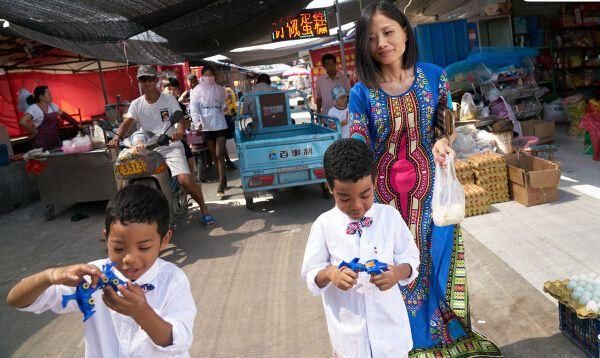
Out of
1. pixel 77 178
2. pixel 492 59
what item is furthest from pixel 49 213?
pixel 492 59

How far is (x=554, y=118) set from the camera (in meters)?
10.0

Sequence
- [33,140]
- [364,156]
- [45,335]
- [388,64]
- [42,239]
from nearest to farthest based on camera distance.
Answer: [364,156] < [388,64] < [45,335] < [42,239] < [33,140]

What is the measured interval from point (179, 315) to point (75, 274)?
395 millimetres

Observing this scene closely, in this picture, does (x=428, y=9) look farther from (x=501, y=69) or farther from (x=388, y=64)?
(x=388, y=64)

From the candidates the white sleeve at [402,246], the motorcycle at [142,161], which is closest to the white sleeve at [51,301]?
the white sleeve at [402,246]

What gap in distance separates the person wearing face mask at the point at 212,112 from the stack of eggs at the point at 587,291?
6001mm

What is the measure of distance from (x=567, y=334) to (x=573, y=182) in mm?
3773

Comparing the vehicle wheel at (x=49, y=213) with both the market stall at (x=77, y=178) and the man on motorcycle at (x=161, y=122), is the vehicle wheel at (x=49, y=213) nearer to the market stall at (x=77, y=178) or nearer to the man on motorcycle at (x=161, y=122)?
the market stall at (x=77, y=178)

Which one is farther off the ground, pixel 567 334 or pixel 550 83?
pixel 550 83

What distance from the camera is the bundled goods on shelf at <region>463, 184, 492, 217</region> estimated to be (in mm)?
5594

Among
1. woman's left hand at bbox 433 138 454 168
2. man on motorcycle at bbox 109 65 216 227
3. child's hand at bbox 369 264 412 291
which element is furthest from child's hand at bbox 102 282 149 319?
man on motorcycle at bbox 109 65 216 227

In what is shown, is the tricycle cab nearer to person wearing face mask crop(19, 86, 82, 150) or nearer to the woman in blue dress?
person wearing face mask crop(19, 86, 82, 150)

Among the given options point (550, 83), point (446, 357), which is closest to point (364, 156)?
point (446, 357)

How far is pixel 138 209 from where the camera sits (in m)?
1.70
